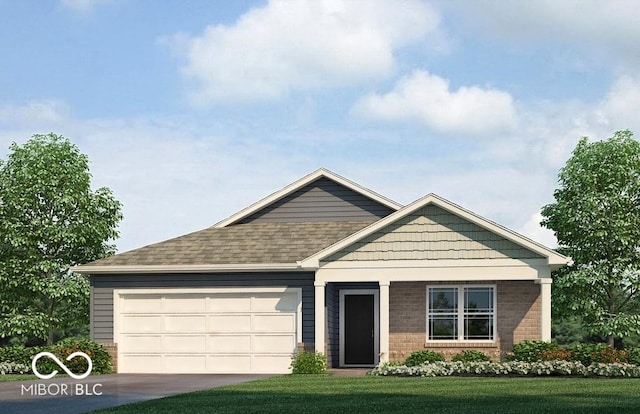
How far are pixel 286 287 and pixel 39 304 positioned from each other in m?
12.2

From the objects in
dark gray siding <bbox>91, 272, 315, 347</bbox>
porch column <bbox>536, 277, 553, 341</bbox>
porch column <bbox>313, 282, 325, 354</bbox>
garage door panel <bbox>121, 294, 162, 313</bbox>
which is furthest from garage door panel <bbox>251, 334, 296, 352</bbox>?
porch column <bbox>536, 277, 553, 341</bbox>

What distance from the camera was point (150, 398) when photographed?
19.8 m

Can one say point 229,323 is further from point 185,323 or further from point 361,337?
point 361,337

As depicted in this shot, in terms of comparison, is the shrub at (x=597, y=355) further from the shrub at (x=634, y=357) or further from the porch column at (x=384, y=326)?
the porch column at (x=384, y=326)

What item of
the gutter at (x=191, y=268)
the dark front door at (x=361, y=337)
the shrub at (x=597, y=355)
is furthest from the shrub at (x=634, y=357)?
the gutter at (x=191, y=268)

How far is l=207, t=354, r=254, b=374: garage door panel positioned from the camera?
2936 centimetres

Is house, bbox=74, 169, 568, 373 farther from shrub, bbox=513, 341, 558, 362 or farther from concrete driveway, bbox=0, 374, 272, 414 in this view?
concrete driveway, bbox=0, 374, 272, 414

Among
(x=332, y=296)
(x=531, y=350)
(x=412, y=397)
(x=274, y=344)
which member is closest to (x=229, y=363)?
(x=274, y=344)

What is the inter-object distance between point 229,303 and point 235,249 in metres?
1.78

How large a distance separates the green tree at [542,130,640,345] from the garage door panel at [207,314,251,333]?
10545 millimetres

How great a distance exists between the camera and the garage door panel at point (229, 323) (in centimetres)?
2942

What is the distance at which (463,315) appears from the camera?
28.9 metres

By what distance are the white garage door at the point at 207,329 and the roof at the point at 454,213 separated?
1686mm

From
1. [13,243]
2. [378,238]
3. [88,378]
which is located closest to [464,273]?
[378,238]
